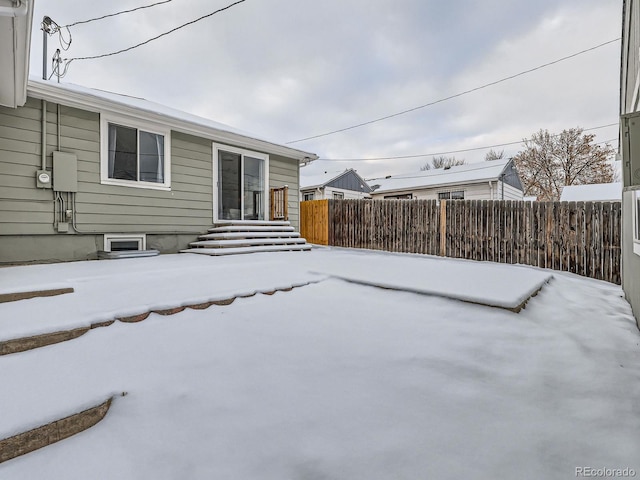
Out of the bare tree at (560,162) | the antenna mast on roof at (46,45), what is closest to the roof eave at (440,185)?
the bare tree at (560,162)

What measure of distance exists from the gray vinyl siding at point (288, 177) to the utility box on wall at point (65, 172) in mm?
3750

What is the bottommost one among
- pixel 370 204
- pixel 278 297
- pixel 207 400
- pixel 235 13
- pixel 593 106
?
pixel 207 400

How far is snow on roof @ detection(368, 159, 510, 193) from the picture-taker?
14.3m

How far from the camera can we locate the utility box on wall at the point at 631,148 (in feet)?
5.71

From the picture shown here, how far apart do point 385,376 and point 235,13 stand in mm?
7619

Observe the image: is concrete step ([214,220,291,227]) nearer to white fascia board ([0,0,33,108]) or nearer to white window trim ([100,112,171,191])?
white window trim ([100,112,171,191])

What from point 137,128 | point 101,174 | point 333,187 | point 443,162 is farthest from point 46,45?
point 443,162

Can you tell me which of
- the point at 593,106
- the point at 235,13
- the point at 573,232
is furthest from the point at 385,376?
the point at 593,106

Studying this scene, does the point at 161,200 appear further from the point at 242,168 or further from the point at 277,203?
the point at 277,203

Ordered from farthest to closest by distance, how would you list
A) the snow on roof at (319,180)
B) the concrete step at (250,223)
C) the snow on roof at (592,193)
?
the snow on roof at (319,180), the snow on roof at (592,193), the concrete step at (250,223)

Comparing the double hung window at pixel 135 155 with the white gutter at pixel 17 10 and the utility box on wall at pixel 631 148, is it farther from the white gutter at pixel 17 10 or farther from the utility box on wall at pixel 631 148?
the utility box on wall at pixel 631 148

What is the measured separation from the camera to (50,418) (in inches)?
40.7

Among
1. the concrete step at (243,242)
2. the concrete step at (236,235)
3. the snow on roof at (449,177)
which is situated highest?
the snow on roof at (449,177)

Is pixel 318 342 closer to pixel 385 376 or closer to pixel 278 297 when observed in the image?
pixel 385 376
